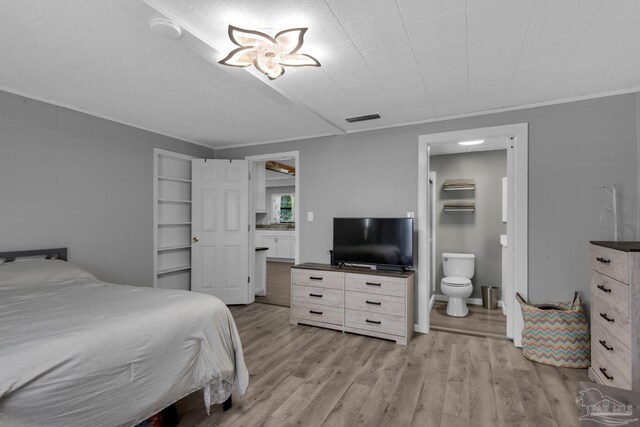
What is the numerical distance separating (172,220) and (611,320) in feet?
15.1

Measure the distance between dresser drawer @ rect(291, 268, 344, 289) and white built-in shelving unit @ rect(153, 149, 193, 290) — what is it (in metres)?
1.76

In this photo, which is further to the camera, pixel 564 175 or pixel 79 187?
pixel 79 187

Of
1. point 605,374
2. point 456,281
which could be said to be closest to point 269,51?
point 605,374

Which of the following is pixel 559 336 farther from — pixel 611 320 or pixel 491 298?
pixel 491 298

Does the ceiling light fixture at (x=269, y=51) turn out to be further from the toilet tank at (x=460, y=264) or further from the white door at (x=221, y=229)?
the toilet tank at (x=460, y=264)

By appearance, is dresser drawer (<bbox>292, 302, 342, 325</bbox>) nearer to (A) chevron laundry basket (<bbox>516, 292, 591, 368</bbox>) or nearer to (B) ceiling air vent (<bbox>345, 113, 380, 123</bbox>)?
(A) chevron laundry basket (<bbox>516, 292, 591, 368</bbox>)

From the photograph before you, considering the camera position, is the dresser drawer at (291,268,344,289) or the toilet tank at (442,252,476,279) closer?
the dresser drawer at (291,268,344,289)

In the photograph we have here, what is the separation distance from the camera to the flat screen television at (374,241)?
340 centimetres

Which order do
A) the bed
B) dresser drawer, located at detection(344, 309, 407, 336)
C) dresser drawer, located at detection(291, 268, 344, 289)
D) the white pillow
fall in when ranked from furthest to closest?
1. dresser drawer, located at detection(291, 268, 344, 289)
2. dresser drawer, located at detection(344, 309, 407, 336)
3. the white pillow
4. the bed

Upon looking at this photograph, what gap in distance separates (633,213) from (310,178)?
3.21m

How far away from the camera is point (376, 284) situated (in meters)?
3.32

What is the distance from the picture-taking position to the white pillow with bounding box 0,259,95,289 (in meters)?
2.34

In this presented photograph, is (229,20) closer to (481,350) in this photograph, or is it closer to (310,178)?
(310,178)

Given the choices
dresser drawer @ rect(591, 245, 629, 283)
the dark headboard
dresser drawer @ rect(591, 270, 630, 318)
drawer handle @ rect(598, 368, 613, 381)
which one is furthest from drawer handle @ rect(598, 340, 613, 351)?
the dark headboard
